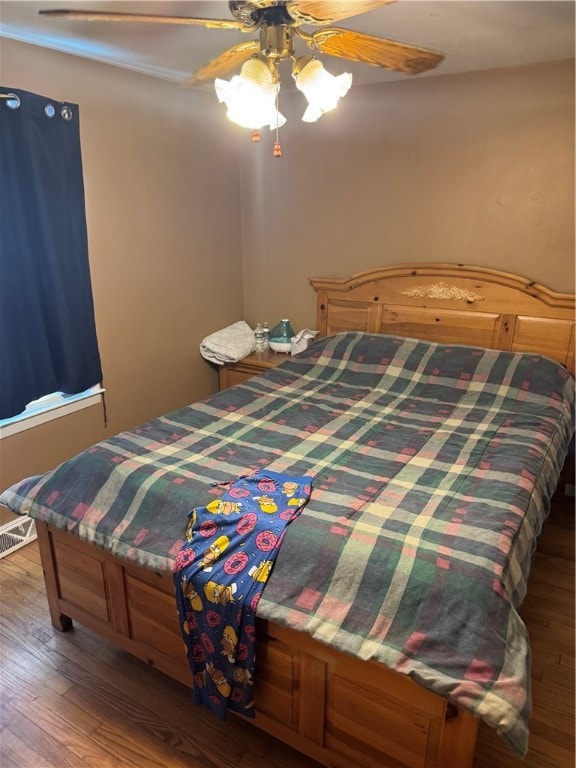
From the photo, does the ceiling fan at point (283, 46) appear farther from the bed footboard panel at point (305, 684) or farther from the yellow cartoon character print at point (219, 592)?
the bed footboard panel at point (305, 684)

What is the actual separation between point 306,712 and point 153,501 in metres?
0.78

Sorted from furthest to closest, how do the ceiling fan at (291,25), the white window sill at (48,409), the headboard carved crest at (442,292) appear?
1. the headboard carved crest at (442,292)
2. the white window sill at (48,409)
3. the ceiling fan at (291,25)

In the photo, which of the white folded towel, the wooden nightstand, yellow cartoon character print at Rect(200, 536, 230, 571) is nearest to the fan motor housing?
yellow cartoon character print at Rect(200, 536, 230, 571)

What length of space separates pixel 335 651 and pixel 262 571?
28 cm

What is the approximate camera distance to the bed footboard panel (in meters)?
1.32

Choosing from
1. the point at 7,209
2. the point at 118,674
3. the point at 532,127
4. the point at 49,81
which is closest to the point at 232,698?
the point at 118,674

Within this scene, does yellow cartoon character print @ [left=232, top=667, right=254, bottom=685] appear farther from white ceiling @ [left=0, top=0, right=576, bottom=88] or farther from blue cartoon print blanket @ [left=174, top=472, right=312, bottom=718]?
white ceiling @ [left=0, top=0, right=576, bottom=88]

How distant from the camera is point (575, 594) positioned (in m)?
2.28

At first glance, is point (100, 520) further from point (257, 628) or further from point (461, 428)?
point (461, 428)

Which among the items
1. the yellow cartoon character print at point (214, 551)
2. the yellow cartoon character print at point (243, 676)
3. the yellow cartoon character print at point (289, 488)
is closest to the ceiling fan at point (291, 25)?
the yellow cartoon character print at point (289, 488)

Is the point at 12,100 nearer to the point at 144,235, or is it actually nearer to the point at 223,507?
the point at 144,235

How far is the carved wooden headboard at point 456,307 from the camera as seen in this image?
2783 mm

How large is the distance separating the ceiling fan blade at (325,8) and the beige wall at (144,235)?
1564 millimetres

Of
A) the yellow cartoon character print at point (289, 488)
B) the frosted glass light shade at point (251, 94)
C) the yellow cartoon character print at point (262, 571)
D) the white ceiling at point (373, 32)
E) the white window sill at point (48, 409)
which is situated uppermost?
the white ceiling at point (373, 32)
